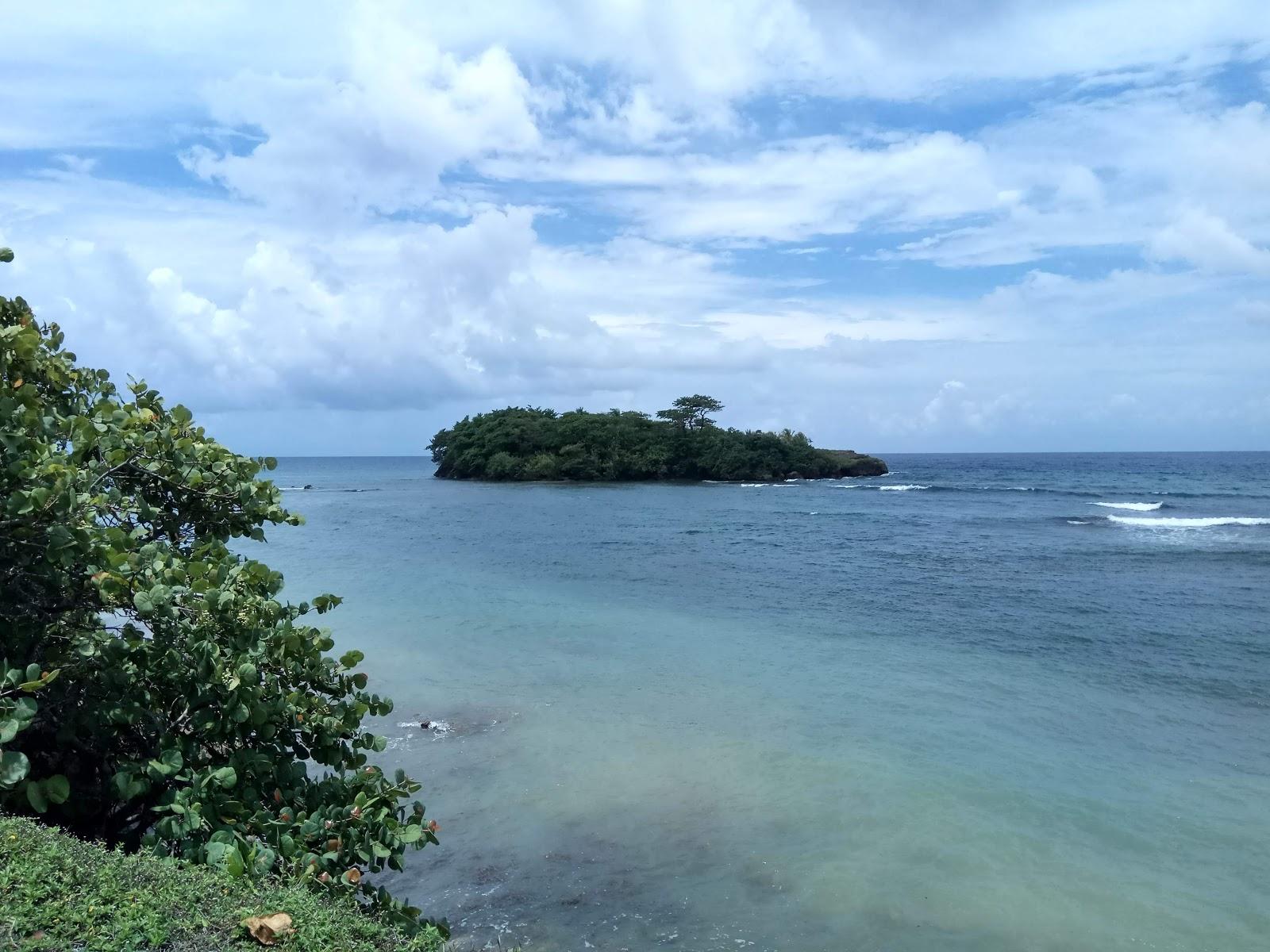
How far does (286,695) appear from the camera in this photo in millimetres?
4375

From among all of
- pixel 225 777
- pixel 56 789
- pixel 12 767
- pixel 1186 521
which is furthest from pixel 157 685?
pixel 1186 521

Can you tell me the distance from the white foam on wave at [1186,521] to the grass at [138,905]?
38640mm

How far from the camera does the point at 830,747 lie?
1006cm

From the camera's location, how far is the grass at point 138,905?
3.07m

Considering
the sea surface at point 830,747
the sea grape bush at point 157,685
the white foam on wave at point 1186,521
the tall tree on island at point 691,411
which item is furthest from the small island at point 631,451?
the sea grape bush at point 157,685

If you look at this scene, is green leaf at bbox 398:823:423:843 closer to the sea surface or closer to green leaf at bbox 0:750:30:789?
green leaf at bbox 0:750:30:789

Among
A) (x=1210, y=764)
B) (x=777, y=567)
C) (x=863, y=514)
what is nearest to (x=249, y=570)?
(x=1210, y=764)

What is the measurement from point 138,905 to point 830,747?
8142mm

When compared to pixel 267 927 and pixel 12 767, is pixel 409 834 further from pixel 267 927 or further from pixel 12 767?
pixel 12 767

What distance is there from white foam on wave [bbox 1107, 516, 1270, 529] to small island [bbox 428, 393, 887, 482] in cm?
3622

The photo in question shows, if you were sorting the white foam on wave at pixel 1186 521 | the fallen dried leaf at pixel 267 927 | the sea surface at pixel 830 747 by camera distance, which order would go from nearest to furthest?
1. the fallen dried leaf at pixel 267 927
2. the sea surface at pixel 830 747
3. the white foam on wave at pixel 1186 521

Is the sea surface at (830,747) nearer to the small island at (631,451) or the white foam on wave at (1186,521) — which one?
the white foam on wave at (1186,521)

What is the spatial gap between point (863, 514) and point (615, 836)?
35.9 meters

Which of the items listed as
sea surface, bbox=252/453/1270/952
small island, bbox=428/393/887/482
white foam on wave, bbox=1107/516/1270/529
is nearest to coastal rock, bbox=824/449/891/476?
small island, bbox=428/393/887/482
